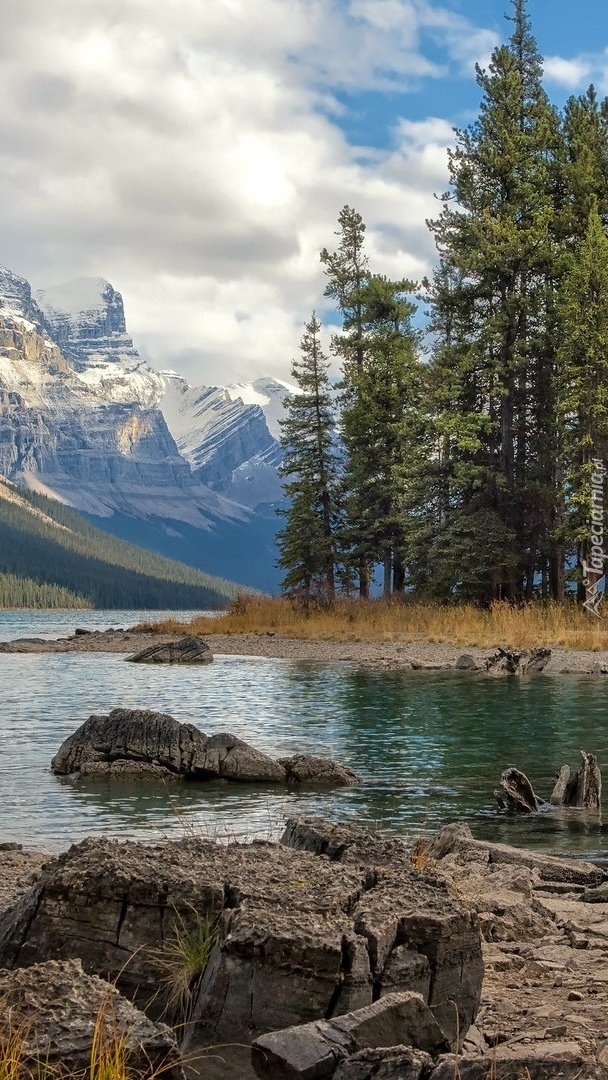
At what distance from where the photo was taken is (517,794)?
13141 mm

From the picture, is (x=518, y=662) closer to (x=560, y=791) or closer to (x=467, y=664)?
(x=467, y=664)

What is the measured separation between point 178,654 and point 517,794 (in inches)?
1118

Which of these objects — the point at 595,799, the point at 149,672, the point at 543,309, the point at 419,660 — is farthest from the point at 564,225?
the point at 595,799

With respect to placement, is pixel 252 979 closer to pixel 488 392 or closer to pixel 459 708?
pixel 459 708

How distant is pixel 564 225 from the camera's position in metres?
44.4

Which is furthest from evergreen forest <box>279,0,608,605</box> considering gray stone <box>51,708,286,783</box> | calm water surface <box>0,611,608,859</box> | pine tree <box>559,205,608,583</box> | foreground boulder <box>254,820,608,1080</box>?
foreground boulder <box>254,820,608,1080</box>

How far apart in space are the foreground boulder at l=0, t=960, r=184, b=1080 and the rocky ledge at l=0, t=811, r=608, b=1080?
106 millimetres

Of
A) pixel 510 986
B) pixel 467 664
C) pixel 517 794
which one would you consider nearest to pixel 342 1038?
pixel 510 986

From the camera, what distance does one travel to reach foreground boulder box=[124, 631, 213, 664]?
39.9m

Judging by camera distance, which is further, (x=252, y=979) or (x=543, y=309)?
(x=543, y=309)

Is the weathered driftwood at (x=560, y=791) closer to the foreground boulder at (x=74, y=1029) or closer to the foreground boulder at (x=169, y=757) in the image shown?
the foreground boulder at (x=169, y=757)

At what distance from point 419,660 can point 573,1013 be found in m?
28.6

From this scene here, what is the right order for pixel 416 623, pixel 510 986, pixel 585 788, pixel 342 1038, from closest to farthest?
pixel 342 1038
pixel 510 986
pixel 585 788
pixel 416 623

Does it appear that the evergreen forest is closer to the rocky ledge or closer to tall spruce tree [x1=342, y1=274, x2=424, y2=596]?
tall spruce tree [x1=342, y1=274, x2=424, y2=596]
